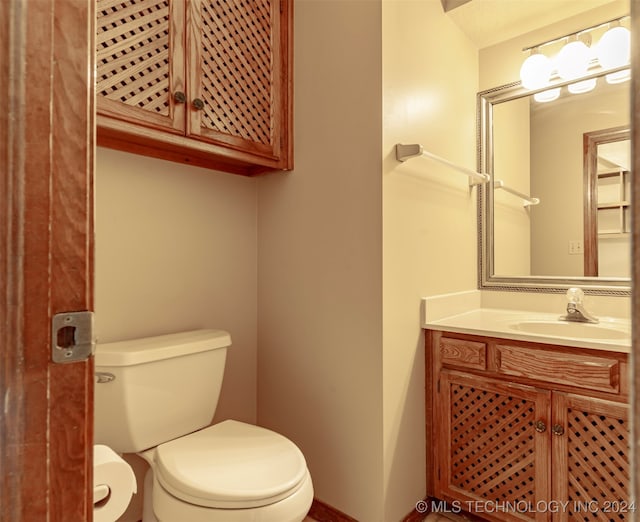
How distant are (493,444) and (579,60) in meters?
1.61

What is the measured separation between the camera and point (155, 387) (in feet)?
4.35

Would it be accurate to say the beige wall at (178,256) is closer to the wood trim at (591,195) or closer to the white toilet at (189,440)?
the white toilet at (189,440)

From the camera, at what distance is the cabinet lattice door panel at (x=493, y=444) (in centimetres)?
138

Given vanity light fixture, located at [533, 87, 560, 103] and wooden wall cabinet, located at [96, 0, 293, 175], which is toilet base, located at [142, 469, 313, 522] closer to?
wooden wall cabinet, located at [96, 0, 293, 175]

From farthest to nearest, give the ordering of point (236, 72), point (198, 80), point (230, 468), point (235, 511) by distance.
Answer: point (236, 72), point (198, 80), point (230, 468), point (235, 511)

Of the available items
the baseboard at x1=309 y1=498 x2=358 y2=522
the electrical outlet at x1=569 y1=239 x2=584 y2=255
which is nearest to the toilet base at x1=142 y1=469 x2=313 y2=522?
the baseboard at x1=309 y1=498 x2=358 y2=522

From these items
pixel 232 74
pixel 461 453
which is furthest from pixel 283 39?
pixel 461 453

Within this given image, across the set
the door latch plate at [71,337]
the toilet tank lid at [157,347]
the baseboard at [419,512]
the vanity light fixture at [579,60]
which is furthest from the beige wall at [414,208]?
the door latch plate at [71,337]

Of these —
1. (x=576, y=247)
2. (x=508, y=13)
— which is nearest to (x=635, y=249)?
(x=576, y=247)

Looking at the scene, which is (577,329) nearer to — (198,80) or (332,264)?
(332,264)

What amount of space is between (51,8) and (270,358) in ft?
5.08

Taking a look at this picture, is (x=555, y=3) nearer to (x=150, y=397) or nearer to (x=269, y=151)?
(x=269, y=151)

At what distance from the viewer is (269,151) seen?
1.63m

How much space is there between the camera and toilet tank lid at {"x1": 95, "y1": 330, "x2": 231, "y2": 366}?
1.26 meters
